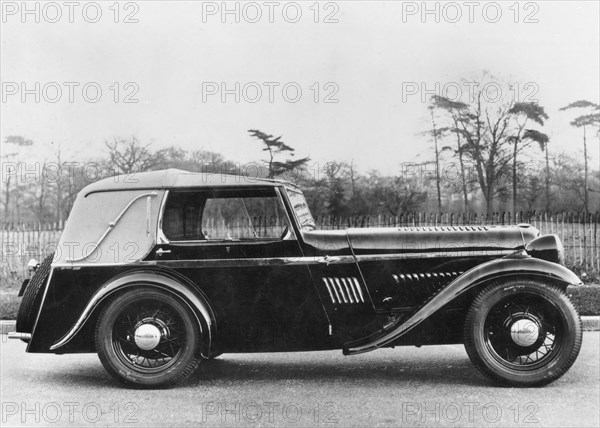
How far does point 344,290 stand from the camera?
4.53m

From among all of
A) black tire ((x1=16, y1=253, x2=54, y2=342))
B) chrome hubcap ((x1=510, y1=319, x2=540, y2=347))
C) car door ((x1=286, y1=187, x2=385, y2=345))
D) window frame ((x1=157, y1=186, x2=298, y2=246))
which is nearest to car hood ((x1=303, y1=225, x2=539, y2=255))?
car door ((x1=286, y1=187, x2=385, y2=345))

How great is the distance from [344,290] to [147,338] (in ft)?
4.93

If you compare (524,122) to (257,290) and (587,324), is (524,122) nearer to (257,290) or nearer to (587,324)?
(587,324)

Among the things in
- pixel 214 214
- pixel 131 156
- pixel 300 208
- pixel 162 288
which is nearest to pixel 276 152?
pixel 131 156

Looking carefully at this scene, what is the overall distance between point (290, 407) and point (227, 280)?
1064 mm

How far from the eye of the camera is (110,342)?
14.5 ft

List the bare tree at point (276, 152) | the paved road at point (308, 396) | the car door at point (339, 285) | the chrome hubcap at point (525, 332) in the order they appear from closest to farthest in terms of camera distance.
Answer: the paved road at point (308, 396), the chrome hubcap at point (525, 332), the car door at point (339, 285), the bare tree at point (276, 152)

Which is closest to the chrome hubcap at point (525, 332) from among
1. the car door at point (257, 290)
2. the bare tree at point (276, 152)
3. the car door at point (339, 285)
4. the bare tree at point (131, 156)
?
the car door at point (339, 285)

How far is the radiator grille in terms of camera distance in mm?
4508

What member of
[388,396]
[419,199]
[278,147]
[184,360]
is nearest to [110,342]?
[184,360]

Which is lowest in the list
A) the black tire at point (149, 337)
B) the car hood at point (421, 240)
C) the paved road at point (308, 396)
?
the paved road at point (308, 396)

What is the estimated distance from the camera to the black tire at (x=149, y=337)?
441 cm

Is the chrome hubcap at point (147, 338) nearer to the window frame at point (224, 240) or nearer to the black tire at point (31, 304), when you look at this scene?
the window frame at point (224, 240)

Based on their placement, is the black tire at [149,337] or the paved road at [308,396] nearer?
the paved road at [308,396]
